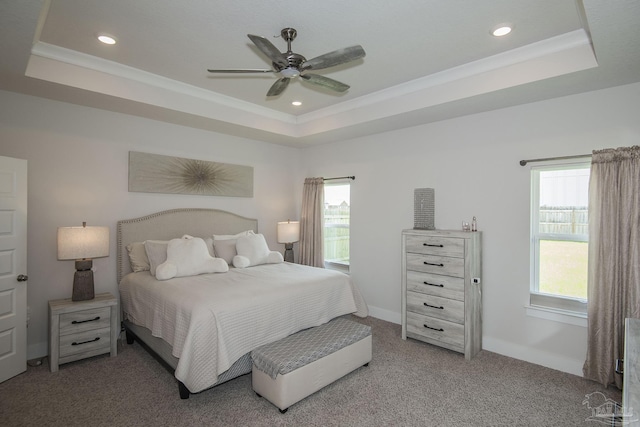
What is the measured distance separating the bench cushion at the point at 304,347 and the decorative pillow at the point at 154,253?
5.30ft

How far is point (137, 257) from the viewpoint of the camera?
3658 mm

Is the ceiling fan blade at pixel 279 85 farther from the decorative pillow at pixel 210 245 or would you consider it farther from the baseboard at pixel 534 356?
the baseboard at pixel 534 356

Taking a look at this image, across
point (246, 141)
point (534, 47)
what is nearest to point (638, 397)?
point (534, 47)

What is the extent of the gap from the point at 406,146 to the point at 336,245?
6.20 feet

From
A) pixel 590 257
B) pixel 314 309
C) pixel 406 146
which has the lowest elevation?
pixel 314 309

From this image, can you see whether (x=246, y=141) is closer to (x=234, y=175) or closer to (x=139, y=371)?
(x=234, y=175)

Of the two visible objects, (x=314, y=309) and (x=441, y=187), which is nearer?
(x=314, y=309)

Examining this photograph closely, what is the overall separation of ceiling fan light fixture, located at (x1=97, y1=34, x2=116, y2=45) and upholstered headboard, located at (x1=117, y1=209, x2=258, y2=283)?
1.89 m

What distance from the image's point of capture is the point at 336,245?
5195mm

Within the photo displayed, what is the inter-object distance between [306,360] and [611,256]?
103 inches

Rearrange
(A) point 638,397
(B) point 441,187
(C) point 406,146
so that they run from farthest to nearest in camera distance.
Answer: (C) point 406,146, (B) point 441,187, (A) point 638,397

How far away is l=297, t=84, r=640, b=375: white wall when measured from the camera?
116 inches

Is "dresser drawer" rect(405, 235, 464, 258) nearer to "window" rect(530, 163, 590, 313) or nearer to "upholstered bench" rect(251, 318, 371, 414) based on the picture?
"window" rect(530, 163, 590, 313)

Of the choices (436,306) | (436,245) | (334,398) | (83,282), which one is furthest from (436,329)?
(83,282)
